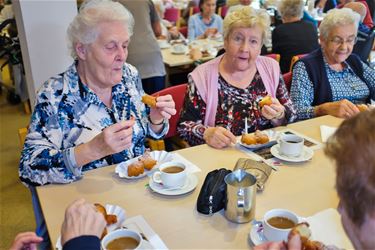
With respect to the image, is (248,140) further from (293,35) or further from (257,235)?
(293,35)

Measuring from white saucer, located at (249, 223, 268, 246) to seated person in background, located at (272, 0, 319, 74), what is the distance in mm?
2828

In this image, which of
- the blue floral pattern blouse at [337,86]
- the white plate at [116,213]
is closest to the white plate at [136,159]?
the white plate at [116,213]

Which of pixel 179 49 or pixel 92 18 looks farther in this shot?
pixel 179 49

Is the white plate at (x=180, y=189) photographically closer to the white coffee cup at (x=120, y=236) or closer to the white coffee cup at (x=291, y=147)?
the white coffee cup at (x=120, y=236)

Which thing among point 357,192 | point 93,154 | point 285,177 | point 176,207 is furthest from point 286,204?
point 93,154

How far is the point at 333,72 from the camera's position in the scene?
252 cm

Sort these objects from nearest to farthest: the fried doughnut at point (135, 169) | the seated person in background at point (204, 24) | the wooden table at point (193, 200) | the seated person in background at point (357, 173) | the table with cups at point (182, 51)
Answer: the seated person in background at point (357, 173) < the wooden table at point (193, 200) < the fried doughnut at point (135, 169) < the table with cups at point (182, 51) < the seated person in background at point (204, 24)

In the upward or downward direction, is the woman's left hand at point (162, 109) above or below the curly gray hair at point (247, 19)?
below

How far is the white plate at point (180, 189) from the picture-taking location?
1.46 m

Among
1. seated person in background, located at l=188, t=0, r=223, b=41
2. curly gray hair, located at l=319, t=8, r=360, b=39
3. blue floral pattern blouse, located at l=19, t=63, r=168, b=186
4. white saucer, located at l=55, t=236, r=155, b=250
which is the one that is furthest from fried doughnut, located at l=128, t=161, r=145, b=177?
seated person in background, located at l=188, t=0, r=223, b=41

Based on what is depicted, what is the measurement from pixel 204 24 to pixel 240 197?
4163 mm

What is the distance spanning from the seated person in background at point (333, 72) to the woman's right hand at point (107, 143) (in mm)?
1294

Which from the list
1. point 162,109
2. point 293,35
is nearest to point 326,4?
point 293,35

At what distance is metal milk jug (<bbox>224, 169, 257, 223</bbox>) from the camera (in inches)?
50.1
